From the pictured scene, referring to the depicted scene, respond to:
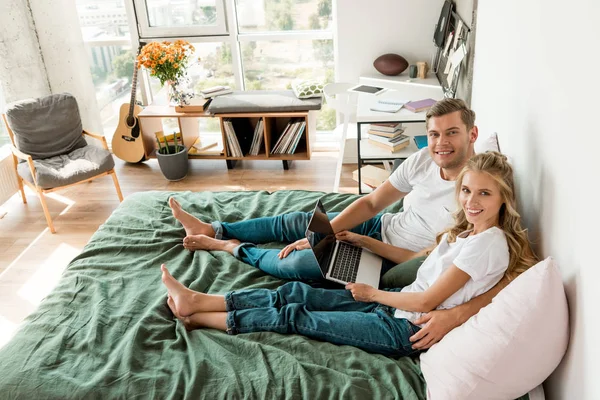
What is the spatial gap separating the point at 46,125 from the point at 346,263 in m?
2.65

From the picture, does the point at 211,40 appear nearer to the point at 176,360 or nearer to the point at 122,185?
the point at 122,185

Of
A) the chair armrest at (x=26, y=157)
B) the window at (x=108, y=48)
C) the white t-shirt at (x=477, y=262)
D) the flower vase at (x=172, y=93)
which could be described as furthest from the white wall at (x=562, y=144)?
the window at (x=108, y=48)

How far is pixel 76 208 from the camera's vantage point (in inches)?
156

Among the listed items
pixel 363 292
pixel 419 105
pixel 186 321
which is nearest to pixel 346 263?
pixel 363 292

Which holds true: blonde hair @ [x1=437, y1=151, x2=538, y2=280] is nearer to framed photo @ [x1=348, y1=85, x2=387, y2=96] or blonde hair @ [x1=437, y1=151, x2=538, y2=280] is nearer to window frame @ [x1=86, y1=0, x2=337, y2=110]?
framed photo @ [x1=348, y1=85, x2=387, y2=96]

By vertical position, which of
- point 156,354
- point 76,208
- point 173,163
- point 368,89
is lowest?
point 76,208

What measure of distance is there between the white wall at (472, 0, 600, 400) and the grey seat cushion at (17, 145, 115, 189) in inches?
103

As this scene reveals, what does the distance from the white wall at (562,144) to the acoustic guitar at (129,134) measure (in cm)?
303

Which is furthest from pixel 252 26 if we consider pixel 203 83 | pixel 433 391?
pixel 433 391

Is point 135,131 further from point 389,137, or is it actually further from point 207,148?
point 389,137

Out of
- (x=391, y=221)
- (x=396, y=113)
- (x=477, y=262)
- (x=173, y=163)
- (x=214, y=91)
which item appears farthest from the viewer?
→ (x=214, y=91)

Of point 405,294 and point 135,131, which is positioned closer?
point 405,294

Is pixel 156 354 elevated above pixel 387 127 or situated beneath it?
situated beneath

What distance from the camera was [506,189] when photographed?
5.70 feet
